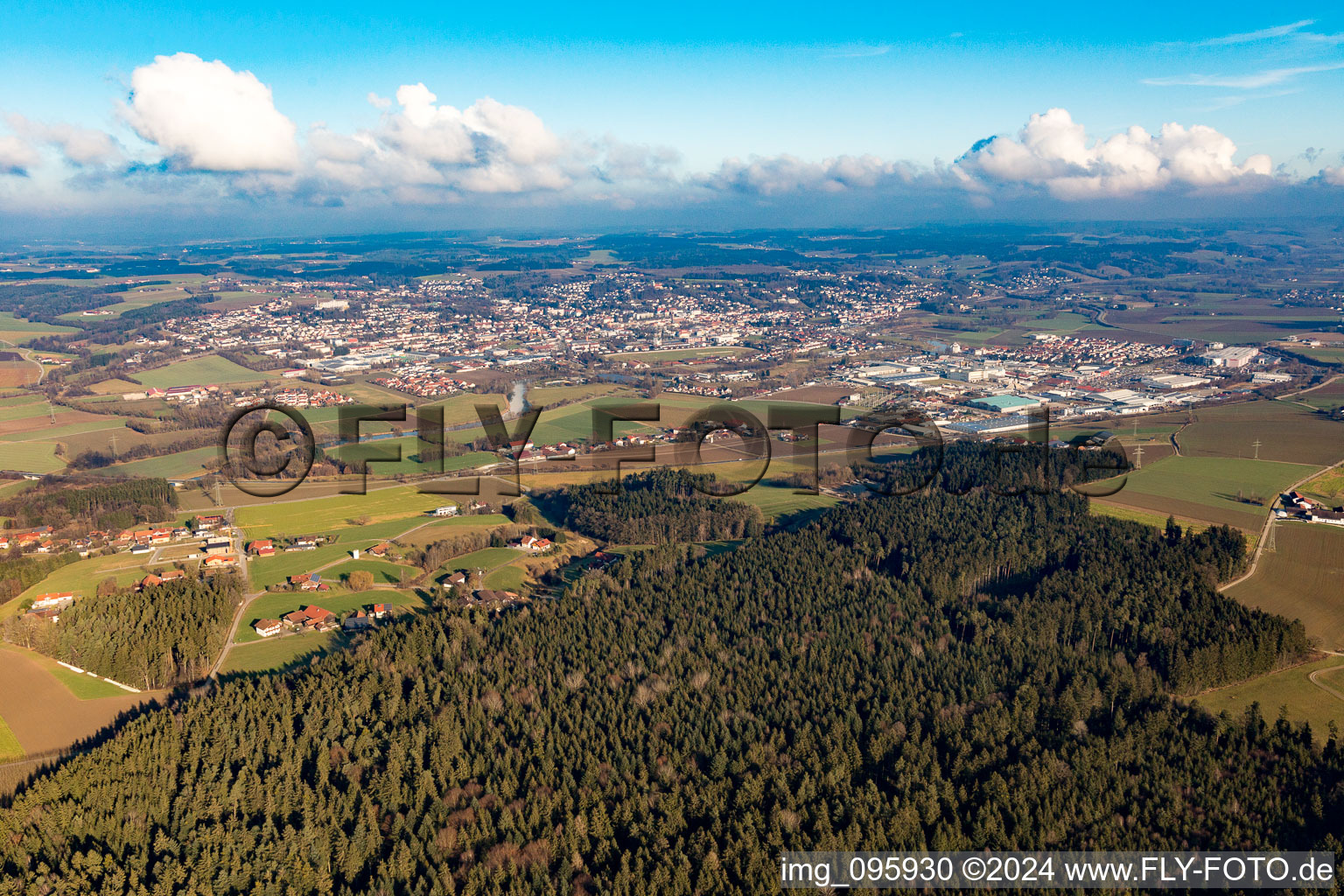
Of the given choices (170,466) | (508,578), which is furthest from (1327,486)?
(170,466)

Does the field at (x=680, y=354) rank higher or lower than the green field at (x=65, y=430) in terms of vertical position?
higher

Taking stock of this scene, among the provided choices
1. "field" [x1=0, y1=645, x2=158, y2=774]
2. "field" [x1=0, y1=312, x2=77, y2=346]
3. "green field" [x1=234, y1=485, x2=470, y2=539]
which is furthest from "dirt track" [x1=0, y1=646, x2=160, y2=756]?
"field" [x1=0, y1=312, x2=77, y2=346]

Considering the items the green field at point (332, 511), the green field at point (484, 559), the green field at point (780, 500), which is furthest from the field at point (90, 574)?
the green field at point (780, 500)

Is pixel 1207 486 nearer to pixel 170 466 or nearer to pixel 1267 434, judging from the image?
pixel 1267 434

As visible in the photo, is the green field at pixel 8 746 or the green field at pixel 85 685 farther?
the green field at pixel 85 685

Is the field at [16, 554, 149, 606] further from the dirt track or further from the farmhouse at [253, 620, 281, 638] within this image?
the farmhouse at [253, 620, 281, 638]

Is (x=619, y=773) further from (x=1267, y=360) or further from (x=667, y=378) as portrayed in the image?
(x=1267, y=360)

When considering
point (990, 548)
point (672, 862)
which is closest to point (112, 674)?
point (672, 862)

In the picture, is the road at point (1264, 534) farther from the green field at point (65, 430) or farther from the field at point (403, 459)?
the green field at point (65, 430)
